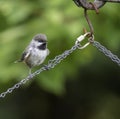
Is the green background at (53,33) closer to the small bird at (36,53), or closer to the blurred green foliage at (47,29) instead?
the blurred green foliage at (47,29)

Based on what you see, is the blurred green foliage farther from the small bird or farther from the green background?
the small bird

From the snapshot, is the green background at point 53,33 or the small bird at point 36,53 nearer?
the small bird at point 36,53

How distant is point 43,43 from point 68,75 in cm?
177

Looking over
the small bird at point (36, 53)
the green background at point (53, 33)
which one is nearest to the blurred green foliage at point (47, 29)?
the green background at point (53, 33)

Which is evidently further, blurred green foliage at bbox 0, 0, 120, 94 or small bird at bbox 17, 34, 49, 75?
blurred green foliage at bbox 0, 0, 120, 94

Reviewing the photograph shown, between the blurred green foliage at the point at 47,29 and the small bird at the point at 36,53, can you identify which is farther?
the blurred green foliage at the point at 47,29

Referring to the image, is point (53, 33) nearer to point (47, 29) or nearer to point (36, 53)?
point (47, 29)

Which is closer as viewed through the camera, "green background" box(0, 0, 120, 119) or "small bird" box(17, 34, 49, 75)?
"small bird" box(17, 34, 49, 75)

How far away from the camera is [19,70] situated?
4.44 meters

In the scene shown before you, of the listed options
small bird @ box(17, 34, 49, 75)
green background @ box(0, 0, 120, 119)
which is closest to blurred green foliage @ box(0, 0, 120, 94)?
green background @ box(0, 0, 120, 119)

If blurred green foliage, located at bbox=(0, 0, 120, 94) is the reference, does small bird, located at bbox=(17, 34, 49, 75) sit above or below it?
below

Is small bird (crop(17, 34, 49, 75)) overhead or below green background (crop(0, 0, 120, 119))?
below

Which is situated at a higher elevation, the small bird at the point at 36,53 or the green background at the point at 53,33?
the green background at the point at 53,33

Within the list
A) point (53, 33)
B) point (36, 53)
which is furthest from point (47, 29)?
point (36, 53)
